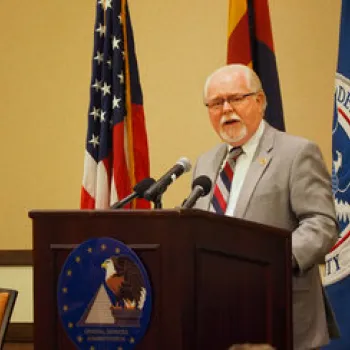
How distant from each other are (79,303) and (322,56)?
3419 mm

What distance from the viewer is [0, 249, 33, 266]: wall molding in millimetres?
5492

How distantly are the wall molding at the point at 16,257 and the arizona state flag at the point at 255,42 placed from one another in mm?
2138

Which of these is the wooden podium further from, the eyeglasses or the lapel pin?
the eyeglasses

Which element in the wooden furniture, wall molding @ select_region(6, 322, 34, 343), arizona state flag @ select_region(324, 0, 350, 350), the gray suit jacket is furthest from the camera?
wall molding @ select_region(6, 322, 34, 343)

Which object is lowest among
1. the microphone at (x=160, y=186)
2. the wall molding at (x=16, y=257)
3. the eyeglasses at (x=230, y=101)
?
the microphone at (x=160, y=186)

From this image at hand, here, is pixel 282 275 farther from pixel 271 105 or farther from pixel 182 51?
pixel 182 51

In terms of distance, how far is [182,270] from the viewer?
216 centimetres

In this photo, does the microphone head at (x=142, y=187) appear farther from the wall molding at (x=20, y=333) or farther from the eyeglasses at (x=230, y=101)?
the wall molding at (x=20, y=333)

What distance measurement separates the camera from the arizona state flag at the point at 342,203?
4.40 m

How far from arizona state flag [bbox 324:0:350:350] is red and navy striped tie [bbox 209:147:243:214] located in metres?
1.36

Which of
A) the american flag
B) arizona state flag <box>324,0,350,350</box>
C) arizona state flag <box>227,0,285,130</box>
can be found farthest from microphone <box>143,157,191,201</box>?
arizona state flag <box>324,0,350,350</box>

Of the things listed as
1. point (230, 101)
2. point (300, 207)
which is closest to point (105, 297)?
point (300, 207)

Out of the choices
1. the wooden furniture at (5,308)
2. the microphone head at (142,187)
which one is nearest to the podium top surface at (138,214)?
the microphone head at (142,187)

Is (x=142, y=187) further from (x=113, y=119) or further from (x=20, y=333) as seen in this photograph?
(x=20, y=333)
